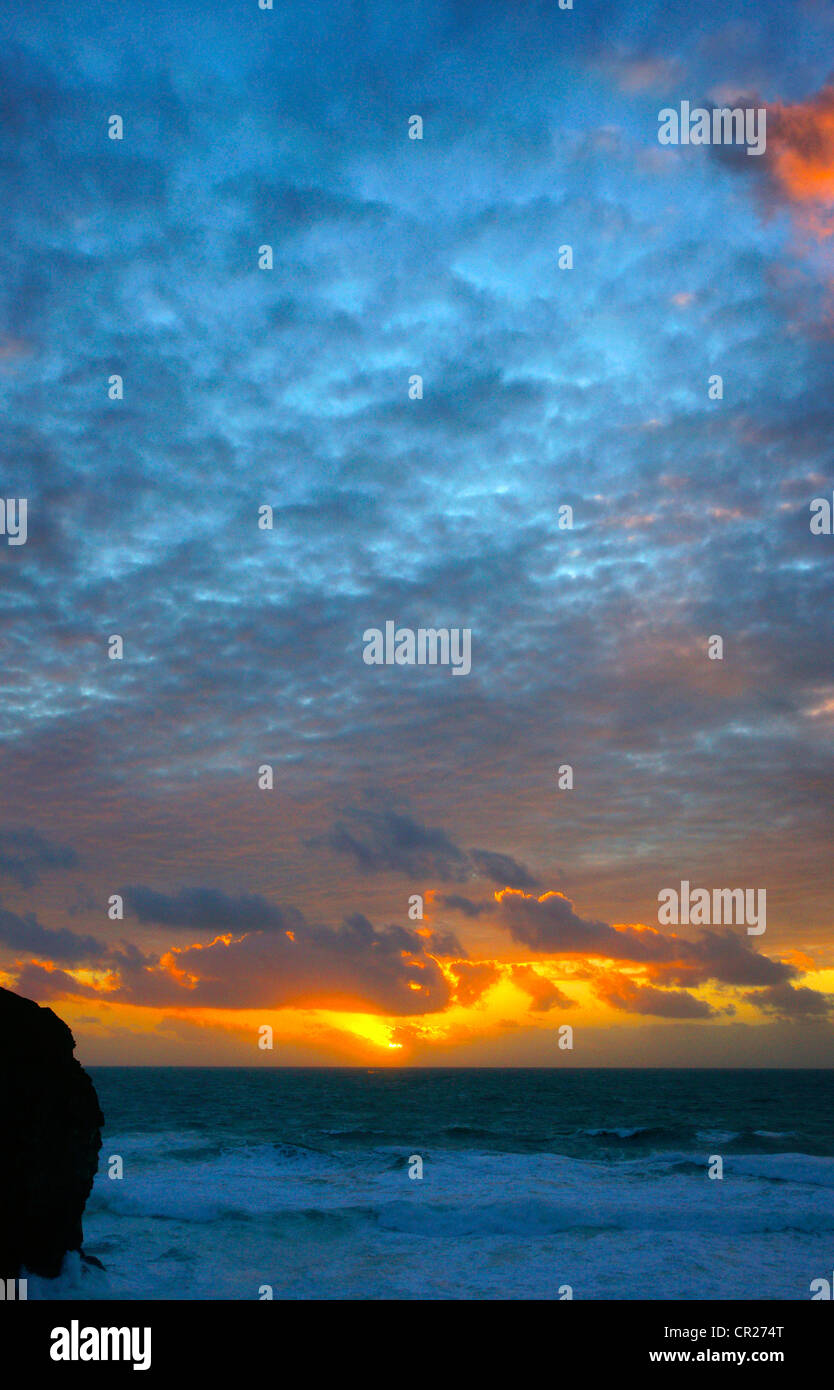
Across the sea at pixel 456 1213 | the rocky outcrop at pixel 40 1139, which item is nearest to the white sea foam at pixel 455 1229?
the sea at pixel 456 1213

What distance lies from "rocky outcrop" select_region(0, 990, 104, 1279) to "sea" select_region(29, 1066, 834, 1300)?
76 centimetres

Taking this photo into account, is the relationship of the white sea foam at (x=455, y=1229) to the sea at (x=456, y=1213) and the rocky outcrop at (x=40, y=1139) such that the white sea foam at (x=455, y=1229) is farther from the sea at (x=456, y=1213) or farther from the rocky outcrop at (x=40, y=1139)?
the rocky outcrop at (x=40, y=1139)

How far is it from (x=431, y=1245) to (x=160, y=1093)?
83624mm

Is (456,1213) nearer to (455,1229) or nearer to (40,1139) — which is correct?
(455,1229)

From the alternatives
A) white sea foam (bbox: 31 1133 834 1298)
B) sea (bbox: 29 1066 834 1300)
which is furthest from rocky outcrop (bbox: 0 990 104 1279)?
white sea foam (bbox: 31 1133 834 1298)

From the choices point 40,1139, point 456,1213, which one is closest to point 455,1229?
point 456,1213

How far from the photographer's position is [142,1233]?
26.7 m

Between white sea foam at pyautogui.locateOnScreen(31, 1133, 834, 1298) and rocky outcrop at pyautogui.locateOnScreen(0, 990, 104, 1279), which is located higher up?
rocky outcrop at pyautogui.locateOnScreen(0, 990, 104, 1279)

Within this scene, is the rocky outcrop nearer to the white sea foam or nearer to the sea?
the sea

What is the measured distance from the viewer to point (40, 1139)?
19.6m

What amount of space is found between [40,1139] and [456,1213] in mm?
16837

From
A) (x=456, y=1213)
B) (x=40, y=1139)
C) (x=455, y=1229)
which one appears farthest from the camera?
(x=456, y=1213)

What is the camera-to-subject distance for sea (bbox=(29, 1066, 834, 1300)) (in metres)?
22.0
